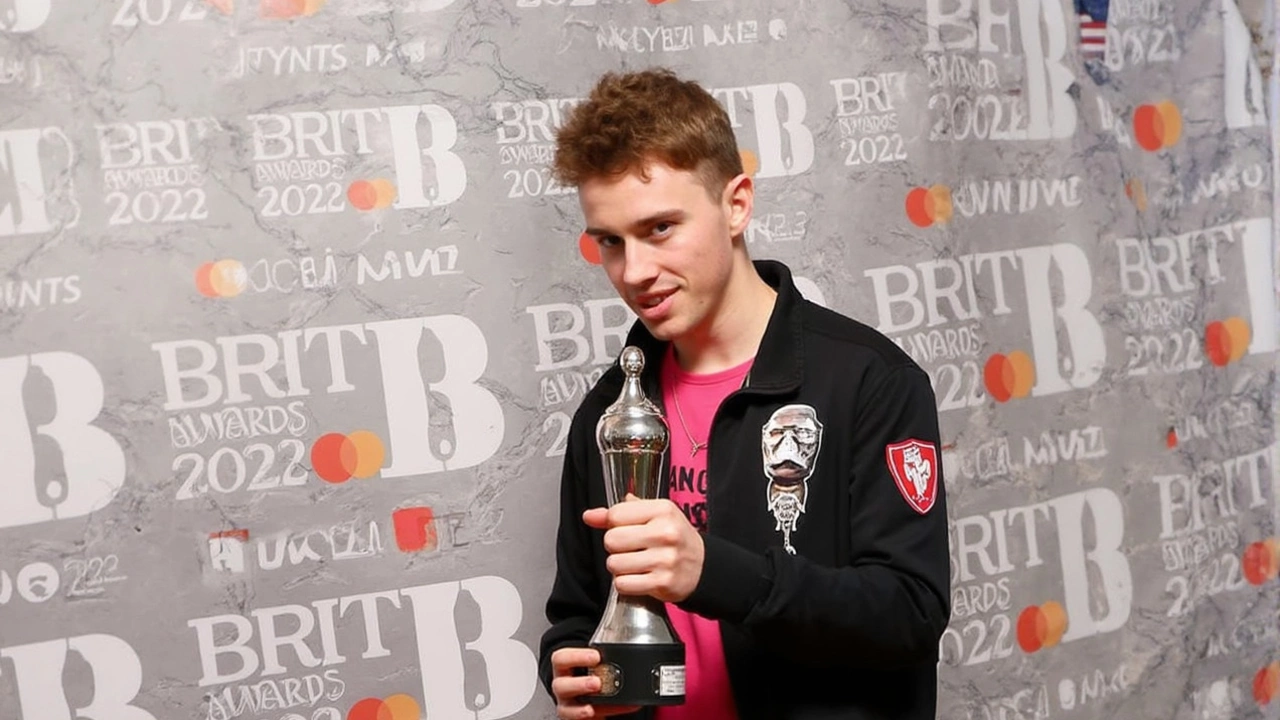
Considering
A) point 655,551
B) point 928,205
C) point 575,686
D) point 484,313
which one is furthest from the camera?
point 928,205

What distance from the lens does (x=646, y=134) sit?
157 centimetres

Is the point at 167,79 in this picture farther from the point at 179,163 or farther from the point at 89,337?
the point at 89,337

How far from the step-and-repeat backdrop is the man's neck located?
53 cm

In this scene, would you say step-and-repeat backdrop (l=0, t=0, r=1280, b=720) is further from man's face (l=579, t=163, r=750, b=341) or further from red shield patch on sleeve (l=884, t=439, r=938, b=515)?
red shield patch on sleeve (l=884, t=439, r=938, b=515)

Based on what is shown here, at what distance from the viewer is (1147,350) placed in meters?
2.57

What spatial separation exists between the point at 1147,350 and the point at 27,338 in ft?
5.84

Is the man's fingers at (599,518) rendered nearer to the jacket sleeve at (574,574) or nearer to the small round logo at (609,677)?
the small round logo at (609,677)

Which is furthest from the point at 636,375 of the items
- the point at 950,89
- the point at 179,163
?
the point at 950,89

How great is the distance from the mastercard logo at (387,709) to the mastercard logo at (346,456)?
0.31 m

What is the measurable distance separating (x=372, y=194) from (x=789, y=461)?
0.81 metres

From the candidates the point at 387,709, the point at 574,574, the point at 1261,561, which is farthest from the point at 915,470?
the point at 1261,561

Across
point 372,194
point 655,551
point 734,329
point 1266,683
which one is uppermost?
point 372,194

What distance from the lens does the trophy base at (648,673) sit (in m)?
1.43

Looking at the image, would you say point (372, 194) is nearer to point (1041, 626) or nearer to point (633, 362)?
point (633, 362)
